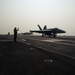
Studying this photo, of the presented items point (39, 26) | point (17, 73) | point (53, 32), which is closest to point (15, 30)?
point (17, 73)

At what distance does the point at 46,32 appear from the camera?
73250 mm

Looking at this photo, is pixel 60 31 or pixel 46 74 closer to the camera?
pixel 46 74

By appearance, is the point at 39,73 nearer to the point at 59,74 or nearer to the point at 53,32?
the point at 59,74

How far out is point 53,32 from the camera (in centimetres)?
7038

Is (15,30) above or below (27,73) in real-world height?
above

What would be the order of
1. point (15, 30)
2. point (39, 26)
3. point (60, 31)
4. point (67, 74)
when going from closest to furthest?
point (67, 74), point (15, 30), point (60, 31), point (39, 26)

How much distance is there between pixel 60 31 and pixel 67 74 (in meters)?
64.9

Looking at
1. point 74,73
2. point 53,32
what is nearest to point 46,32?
point 53,32

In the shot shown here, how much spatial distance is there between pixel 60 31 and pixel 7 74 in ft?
214

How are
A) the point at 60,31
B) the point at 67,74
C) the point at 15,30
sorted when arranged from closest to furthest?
1. the point at 67,74
2. the point at 15,30
3. the point at 60,31

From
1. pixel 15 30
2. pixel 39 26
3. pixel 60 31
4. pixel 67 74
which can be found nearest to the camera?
pixel 67 74

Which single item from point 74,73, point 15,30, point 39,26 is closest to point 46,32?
point 39,26

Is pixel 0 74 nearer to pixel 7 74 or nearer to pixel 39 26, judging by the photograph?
pixel 7 74

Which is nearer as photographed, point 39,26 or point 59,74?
point 59,74
